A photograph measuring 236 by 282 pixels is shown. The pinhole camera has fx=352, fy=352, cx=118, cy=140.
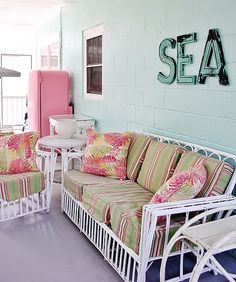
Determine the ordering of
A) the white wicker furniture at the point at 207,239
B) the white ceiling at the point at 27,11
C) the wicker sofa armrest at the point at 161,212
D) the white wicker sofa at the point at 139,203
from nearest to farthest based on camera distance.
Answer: the white wicker furniture at the point at 207,239 < the wicker sofa armrest at the point at 161,212 < the white wicker sofa at the point at 139,203 < the white ceiling at the point at 27,11

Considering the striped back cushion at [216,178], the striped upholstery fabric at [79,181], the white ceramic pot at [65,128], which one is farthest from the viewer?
the white ceramic pot at [65,128]

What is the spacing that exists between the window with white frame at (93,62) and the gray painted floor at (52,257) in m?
2.12

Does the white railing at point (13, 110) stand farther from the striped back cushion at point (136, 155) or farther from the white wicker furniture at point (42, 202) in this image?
the striped back cushion at point (136, 155)

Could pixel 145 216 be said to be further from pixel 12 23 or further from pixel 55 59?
pixel 12 23

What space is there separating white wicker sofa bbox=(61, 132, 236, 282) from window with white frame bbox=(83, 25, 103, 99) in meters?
1.63

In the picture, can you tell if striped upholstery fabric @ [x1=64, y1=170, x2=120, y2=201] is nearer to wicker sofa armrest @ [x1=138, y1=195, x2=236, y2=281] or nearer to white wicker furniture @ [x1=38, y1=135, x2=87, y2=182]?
white wicker furniture @ [x1=38, y1=135, x2=87, y2=182]

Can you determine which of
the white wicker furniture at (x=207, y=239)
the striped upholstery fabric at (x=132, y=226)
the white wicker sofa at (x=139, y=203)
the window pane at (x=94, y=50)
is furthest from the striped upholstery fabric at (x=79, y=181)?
the window pane at (x=94, y=50)

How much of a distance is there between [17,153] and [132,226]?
1590mm

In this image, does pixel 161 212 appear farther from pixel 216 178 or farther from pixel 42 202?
pixel 42 202

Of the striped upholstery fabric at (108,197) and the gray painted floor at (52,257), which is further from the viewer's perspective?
the striped upholstery fabric at (108,197)

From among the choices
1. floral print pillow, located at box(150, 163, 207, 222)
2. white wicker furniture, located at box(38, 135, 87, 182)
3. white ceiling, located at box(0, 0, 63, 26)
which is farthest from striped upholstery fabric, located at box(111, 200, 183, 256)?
white ceiling, located at box(0, 0, 63, 26)

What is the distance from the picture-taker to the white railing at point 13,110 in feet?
29.0

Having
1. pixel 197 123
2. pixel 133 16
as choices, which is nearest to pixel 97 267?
pixel 197 123

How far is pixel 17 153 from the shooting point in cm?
328
